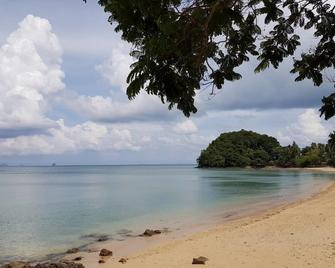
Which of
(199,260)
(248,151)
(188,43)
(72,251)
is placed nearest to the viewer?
(188,43)

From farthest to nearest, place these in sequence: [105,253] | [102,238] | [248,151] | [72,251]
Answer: [248,151] → [102,238] → [72,251] → [105,253]

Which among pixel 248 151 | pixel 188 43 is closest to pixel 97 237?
pixel 188 43

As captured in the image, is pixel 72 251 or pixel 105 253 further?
pixel 72 251

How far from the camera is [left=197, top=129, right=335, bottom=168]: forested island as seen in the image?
13457 centimetres

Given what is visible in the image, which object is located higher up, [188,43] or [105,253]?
[188,43]

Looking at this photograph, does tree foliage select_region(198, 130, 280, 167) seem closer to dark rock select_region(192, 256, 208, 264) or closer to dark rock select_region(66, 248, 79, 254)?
dark rock select_region(66, 248, 79, 254)

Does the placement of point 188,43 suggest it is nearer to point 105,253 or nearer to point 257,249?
point 257,249

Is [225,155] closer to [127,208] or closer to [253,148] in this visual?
[253,148]

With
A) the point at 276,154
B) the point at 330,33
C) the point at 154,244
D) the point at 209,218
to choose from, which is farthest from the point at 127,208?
the point at 276,154

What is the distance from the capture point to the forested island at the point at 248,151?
134575 millimetres

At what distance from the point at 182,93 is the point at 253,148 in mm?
148974

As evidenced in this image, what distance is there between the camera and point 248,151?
14800 centimetres

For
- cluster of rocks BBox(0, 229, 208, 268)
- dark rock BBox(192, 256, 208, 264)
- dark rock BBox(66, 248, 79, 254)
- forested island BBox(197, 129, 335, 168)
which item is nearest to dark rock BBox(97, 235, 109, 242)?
cluster of rocks BBox(0, 229, 208, 268)

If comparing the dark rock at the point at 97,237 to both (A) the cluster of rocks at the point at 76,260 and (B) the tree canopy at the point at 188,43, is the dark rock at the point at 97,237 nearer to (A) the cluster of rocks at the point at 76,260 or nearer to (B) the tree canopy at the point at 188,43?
(A) the cluster of rocks at the point at 76,260
